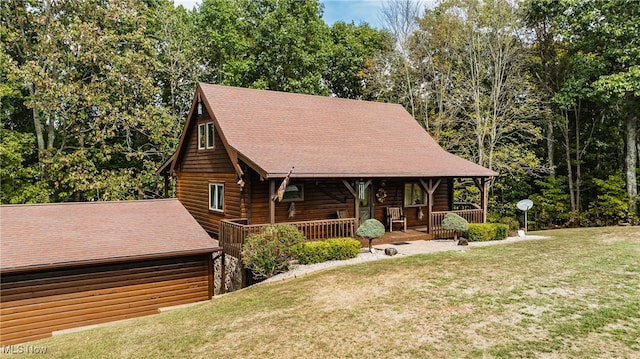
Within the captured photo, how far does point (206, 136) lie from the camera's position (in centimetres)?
1705

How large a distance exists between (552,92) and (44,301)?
27.2 meters

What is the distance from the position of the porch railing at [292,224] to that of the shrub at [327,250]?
102 centimetres

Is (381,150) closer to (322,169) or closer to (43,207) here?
(322,169)

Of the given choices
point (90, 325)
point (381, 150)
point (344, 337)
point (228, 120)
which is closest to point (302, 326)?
point (344, 337)

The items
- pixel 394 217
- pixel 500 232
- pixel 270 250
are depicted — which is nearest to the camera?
pixel 270 250

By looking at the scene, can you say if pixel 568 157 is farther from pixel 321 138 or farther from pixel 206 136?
pixel 206 136

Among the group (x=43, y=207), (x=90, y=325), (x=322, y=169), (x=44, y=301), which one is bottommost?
(x=90, y=325)

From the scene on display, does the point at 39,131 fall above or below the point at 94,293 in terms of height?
above

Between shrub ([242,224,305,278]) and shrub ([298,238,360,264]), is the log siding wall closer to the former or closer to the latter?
shrub ([242,224,305,278])

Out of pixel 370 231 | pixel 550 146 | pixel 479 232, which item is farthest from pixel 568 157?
pixel 370 231

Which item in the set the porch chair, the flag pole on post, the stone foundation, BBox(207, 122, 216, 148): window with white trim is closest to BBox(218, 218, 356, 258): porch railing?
the stone foundation

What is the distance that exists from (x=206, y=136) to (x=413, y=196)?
30.2 feet

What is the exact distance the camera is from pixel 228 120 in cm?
1576

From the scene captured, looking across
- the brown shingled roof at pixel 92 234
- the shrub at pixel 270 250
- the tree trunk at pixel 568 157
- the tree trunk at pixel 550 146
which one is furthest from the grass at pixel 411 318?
the tree trunk at pixel 550 146
